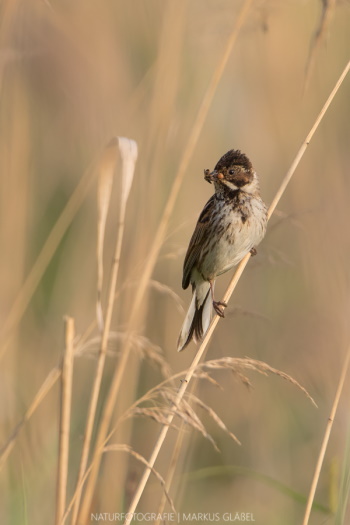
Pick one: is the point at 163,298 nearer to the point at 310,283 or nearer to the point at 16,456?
the point at 310,283

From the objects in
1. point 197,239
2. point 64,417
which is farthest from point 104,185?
point 197,239

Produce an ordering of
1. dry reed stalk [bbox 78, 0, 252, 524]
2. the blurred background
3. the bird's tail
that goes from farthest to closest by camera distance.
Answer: the bird's tail
the blurred background
dry reed stalk [bbox 78, 0, 252, 524]

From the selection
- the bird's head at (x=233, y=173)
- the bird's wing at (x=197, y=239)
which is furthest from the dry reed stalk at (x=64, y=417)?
the bird's wing at (x=197, y=239)

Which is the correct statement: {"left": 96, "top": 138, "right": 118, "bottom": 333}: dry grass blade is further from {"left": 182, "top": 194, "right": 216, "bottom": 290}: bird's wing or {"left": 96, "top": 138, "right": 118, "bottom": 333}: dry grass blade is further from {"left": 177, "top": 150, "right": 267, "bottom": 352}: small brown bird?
{"left": 182, "top": 194, "right": 216, "bottom": 290}: bird's wing

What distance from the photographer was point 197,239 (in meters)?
3.31

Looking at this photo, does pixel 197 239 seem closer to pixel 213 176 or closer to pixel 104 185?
pixel 213 176

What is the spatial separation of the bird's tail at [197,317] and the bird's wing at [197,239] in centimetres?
8

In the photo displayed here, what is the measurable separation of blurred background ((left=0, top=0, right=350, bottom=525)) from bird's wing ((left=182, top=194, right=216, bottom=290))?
0.07 m

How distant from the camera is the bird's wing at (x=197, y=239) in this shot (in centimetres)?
322

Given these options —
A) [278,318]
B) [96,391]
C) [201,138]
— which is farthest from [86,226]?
[96,391]

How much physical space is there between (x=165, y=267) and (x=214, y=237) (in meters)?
0.51

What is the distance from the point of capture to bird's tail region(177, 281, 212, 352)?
2982 millimetres

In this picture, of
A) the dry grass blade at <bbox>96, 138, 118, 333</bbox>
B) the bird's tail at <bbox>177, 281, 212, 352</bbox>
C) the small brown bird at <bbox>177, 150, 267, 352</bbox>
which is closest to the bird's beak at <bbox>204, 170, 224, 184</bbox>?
the small brown bird at <bbox>177, 150, 267, 352</bbox>

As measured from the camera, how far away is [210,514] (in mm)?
3092
